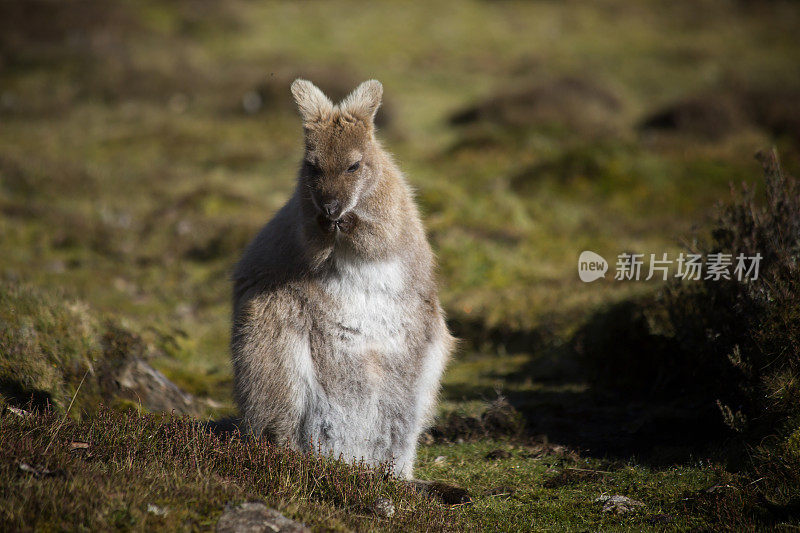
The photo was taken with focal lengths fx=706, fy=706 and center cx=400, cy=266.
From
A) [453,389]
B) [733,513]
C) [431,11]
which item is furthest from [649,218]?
[431,11]

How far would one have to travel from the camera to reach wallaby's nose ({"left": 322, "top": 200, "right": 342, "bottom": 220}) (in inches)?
212

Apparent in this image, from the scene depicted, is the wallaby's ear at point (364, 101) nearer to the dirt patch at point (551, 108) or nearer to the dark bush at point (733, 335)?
the dark bush at point (733, 335)

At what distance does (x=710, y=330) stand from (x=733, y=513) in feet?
7.95

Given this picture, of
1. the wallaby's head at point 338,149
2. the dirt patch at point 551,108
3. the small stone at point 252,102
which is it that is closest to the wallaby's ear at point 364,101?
the wallaby's head at point 338,149

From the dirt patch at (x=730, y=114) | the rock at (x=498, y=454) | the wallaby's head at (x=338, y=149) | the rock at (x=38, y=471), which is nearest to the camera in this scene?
the rock at (x=38, y=471)

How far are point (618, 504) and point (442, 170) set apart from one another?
16.9 metres

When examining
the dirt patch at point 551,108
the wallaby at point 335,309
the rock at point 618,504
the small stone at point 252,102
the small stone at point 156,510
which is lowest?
the small stone at point 156,510

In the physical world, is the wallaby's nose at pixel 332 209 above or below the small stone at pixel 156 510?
above

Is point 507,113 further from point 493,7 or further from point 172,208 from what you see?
point 493,7

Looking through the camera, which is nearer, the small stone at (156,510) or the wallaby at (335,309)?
the small stone at (156,510)

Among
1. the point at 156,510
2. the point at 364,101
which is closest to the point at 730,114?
the point at 364,101

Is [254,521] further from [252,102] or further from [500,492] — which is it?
[252,102]

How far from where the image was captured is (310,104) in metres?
5.90

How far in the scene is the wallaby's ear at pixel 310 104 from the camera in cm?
587
